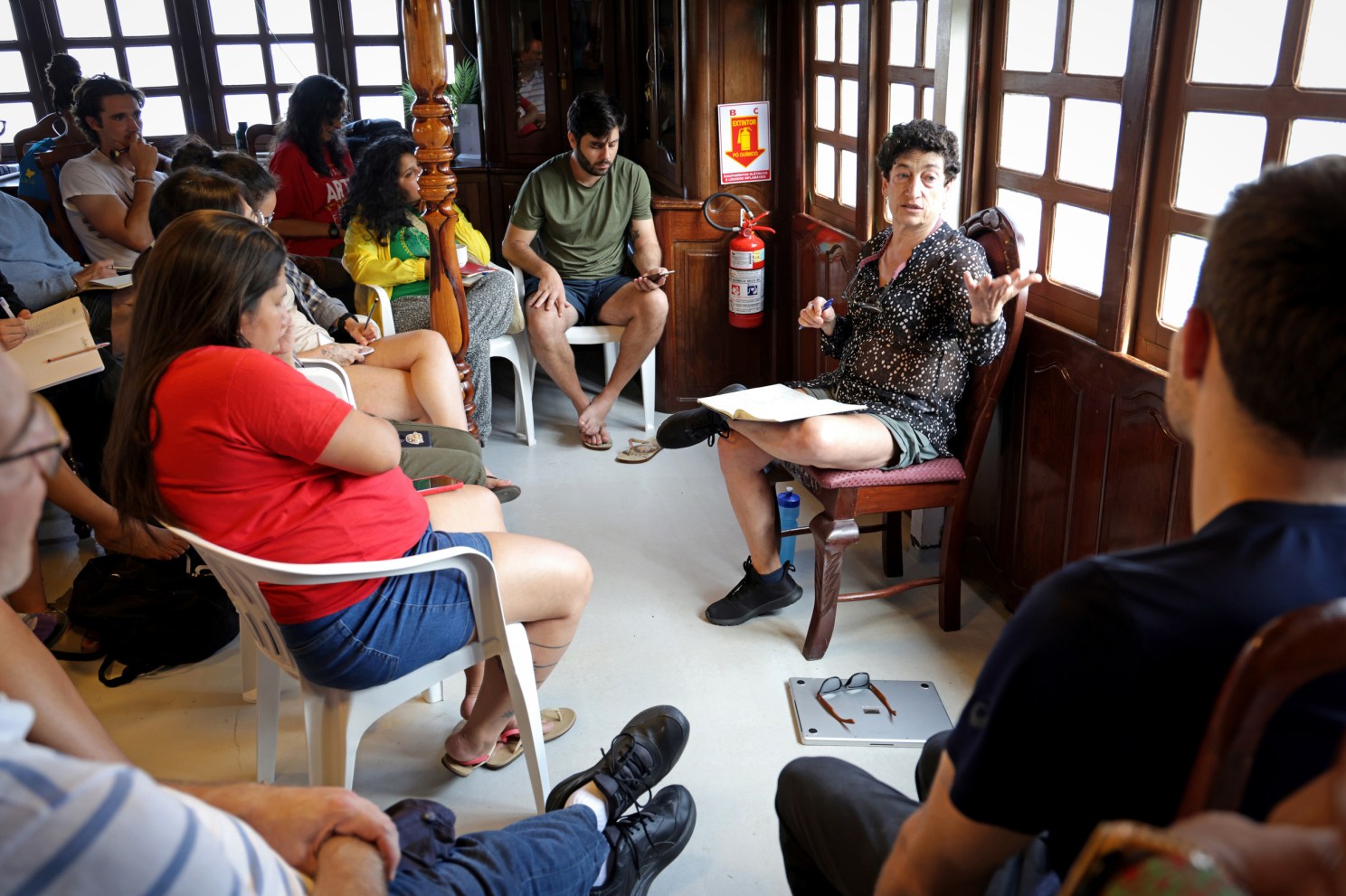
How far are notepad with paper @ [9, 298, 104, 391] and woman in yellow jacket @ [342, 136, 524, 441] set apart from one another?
41.3 inches

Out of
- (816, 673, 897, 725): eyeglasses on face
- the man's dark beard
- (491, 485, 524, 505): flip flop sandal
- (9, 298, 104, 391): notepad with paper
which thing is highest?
the man's dark beard

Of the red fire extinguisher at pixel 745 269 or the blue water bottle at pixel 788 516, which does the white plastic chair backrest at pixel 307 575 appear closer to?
the blue water bottle at pixel 788 516

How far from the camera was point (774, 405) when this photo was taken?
2545mm

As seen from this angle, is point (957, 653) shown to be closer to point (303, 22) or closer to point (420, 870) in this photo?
point (420, 870)

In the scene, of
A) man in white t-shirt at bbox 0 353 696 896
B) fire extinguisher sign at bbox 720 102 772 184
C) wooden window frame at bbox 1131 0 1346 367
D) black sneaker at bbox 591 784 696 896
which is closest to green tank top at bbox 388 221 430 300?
fire extinguisher sign at bbox 720 102 772 184

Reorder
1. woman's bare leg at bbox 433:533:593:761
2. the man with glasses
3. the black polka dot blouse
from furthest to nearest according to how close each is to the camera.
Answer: the man with glasses < the black polka dot blouse < woman's bare leg at bbox 433:533:593:761

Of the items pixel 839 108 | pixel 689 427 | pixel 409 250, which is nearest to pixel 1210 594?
pixel 689 427

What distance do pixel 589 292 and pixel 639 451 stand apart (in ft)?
2.45

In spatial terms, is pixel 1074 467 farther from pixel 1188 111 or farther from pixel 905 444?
pixel 1188 111

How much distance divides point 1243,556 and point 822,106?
324cm

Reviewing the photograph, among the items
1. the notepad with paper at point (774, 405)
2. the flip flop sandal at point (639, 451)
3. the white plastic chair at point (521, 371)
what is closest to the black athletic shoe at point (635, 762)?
the notepad with paper at point (774, 405)

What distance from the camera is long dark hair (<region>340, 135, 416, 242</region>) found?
11.8ft

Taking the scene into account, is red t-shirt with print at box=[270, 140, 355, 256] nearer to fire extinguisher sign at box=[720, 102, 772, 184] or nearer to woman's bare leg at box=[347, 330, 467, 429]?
woman's bare leg at box=[347, 330, 467, 429]

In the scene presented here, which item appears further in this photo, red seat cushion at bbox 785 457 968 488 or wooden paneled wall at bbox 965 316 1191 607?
red seat cushion at bbox 785 457 968 488
